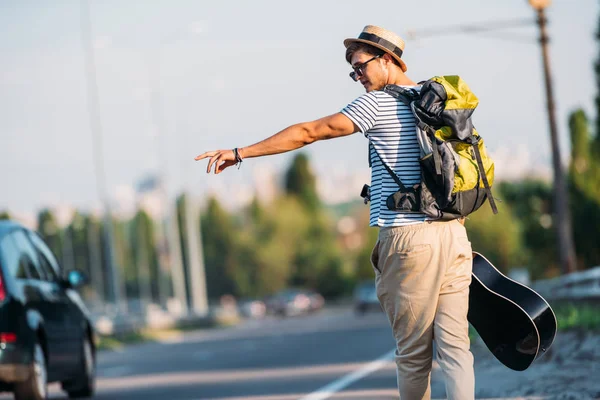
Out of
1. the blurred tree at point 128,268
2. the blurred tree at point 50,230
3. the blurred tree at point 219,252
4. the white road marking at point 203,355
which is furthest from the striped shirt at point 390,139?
the blurred tree at point 128,268

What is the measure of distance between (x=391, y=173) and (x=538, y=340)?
1.05 m

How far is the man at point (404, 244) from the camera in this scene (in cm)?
570

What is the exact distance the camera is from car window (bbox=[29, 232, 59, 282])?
37.6 feet

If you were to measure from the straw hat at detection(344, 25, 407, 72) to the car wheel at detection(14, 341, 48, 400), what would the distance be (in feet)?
16.4

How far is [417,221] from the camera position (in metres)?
5.83

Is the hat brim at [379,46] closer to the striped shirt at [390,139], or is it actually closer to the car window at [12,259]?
the striped shirt at [390,139]

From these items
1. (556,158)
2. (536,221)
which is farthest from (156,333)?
(536,221)

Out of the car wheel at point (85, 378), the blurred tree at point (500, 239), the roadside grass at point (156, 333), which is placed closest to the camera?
the car wheel at point (85, 378)

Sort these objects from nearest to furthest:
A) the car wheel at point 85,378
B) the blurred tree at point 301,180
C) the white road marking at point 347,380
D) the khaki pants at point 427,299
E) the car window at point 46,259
Result: the khaki pants at point 427,299 < the white road marking at point 347,380 < the car window at point 46,259 < the car wheel at point 85,378 < the blurred tree at point 301,180

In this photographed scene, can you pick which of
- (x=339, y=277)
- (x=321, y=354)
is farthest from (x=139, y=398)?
(x=339, y=277)

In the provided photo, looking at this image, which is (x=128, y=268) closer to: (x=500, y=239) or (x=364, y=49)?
(x=500, y=239)

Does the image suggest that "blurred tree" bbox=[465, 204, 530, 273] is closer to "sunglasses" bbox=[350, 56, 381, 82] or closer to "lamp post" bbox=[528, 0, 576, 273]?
"lamp post" bbox=[528, 0, 576, 273]

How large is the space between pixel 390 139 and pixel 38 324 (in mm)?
5318

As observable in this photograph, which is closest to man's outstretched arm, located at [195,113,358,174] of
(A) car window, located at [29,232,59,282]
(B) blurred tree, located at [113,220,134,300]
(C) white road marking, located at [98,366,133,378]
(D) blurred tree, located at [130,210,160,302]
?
(A) car window, located at [29,232,59,282]
